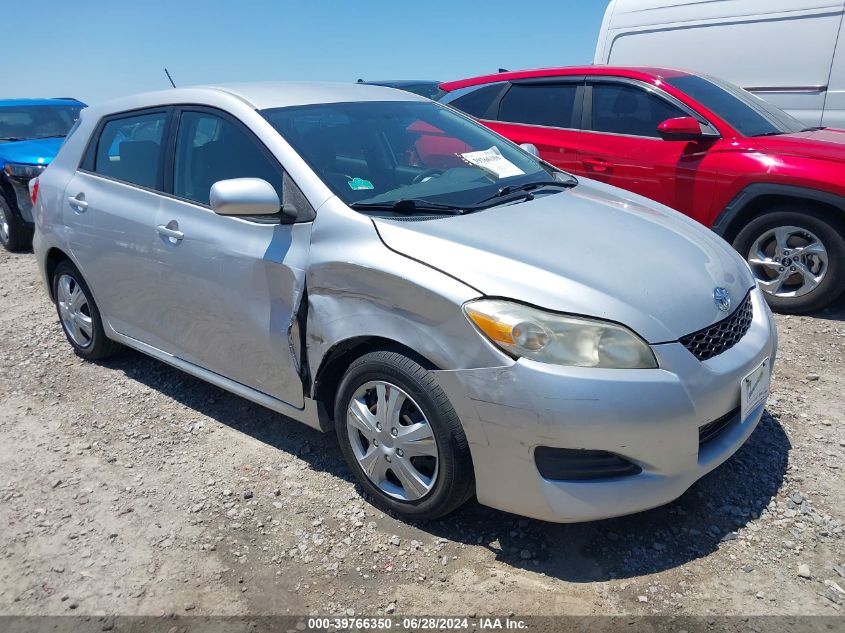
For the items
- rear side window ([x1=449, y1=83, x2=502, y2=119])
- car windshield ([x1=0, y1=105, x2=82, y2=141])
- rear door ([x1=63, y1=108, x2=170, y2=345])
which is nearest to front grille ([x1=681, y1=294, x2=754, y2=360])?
rear door ([x1=63, y1=108, x2=170, y2=345])

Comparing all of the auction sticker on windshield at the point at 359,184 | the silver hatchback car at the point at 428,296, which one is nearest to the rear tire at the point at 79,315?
the silver hatchback car at the point at 428,296

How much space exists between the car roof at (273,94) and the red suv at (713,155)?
2.14m

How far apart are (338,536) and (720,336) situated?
1662 mm

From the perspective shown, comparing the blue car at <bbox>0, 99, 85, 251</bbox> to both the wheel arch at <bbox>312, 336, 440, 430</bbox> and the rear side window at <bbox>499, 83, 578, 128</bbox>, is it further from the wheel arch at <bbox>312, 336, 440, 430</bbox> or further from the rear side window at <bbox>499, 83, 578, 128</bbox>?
the wheel arch at <bbox>312, 336, 440, 430</bbox>

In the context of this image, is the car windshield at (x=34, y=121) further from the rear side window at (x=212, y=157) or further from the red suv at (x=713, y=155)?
the rear side window at (x=212, y=157)

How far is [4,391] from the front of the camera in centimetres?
444

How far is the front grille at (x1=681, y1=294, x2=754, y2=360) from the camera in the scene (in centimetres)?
248

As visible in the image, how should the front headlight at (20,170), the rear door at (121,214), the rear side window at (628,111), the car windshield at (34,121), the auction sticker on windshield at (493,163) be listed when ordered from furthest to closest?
1. the car windshield at (34,121)
2. the front headlight at (20,170)
3. the rear side window at (628,111)
4. the rear door at (121,214)
5. the auction sticker on windshield at (493,163)

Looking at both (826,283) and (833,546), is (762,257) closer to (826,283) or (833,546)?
(826,283)

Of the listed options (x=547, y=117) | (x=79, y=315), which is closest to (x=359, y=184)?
(x=79, y=315)

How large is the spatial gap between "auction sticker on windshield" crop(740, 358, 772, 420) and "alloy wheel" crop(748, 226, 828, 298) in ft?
7.43

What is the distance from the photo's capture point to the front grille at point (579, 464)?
238 cm

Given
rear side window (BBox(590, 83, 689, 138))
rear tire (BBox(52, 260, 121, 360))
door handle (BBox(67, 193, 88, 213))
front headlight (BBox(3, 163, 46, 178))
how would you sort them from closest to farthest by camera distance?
door handle (BBox(67, 193, 88, 213)), rear tire (BBox(52, 260, 121, 360)), rear side window (BBox(590, 83, 689, 138)), front headlight (BBox(3, 163, 46, 178))

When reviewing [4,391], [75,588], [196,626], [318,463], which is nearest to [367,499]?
[318,463]
